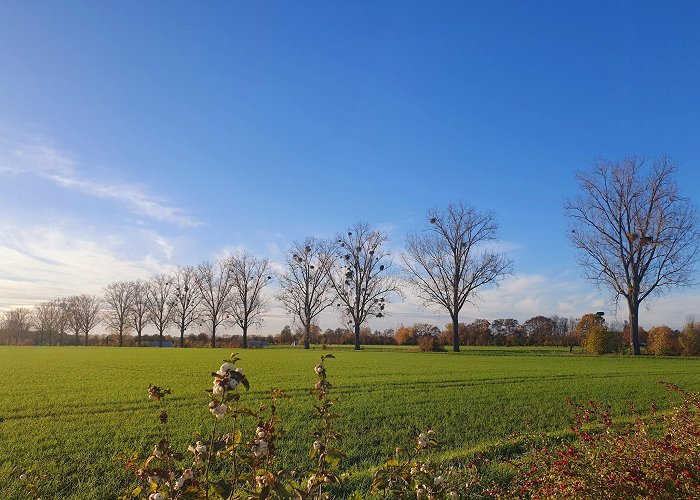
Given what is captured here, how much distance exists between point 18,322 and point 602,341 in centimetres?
9578

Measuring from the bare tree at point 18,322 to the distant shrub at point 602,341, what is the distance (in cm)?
9206

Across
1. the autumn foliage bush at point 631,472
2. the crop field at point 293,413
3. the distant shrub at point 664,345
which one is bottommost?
the distant shrub at point 664,345

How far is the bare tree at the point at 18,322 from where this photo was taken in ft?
286

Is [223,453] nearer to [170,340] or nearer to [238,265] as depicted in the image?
[238,265]

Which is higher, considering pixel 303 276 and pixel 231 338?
pixel 303 276

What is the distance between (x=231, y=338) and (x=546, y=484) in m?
65.1

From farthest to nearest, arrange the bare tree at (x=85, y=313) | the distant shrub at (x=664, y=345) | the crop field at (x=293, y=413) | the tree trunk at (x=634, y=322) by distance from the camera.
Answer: the bare tree at (x=85, y=313), the distant shrub at (x=664, y=345), the tree trunk at (x=634, y=322), the crop field at (x=293, y=413)

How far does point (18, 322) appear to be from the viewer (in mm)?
88000

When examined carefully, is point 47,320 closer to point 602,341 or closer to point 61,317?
point 61,317

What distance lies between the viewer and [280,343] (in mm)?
74500

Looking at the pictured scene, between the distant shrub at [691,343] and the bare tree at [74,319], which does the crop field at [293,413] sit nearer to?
the distant shrub at [691,343]

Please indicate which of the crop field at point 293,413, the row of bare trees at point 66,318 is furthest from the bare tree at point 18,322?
the crop field at point 293,413

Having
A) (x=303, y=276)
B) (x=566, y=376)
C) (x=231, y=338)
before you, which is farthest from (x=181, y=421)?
(x=231, y=338)

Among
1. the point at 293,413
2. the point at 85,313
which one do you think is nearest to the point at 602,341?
the point at 293,413
